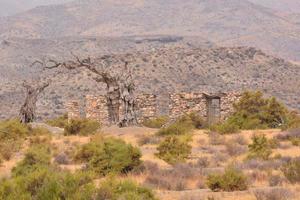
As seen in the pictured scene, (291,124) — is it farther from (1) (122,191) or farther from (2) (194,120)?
(1) (122,191)

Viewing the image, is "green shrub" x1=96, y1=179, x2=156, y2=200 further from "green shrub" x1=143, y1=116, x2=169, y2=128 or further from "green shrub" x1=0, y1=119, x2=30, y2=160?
"green shrub" x1=143, y1=116, x2=169, y2=128

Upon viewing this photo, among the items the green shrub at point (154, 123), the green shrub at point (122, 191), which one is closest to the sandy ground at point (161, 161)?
the green shrub at point (122, 191)

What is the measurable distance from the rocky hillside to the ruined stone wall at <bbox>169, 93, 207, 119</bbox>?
117 feet

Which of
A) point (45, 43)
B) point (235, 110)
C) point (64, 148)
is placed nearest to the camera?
point (64, 148)

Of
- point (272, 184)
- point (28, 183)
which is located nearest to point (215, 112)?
point (272, 184)

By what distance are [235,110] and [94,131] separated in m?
7.60

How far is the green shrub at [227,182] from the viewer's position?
43.2 ft

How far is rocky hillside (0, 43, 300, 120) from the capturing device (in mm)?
76062

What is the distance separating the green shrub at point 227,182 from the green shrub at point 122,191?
3182 millimetres

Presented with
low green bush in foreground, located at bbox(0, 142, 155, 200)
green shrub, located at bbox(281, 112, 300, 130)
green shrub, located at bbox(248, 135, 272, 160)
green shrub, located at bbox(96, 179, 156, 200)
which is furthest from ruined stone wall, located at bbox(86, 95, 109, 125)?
green shrub, located at bbox(96, 179, 156, 200)

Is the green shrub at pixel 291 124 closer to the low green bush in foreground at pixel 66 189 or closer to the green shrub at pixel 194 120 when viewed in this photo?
the green shrub at pixel 194 120

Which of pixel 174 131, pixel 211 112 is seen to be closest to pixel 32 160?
pixel 174 131

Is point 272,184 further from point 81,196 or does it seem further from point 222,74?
point 222,74

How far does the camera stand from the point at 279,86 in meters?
81.8
